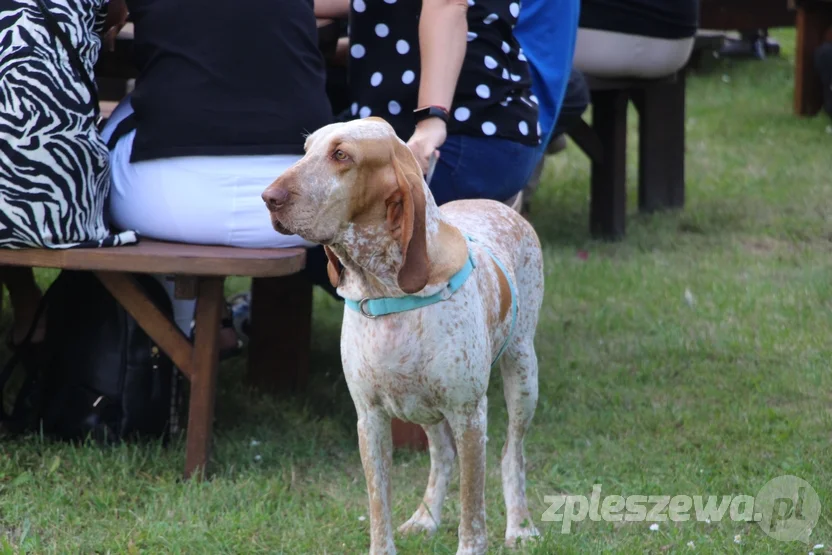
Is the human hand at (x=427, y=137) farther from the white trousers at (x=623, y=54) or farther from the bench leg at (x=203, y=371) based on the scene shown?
the white trousers at (x=623, y=54)

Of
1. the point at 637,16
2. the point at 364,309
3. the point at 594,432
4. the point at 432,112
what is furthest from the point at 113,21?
the point at 637,16

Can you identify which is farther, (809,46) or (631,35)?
(809,46)

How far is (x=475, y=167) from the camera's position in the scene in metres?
3.41

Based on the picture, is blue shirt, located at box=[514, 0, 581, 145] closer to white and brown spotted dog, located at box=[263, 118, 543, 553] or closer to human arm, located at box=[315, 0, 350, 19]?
human arm, located at box=[315, 0, 350, 19]

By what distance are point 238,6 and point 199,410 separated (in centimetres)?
118

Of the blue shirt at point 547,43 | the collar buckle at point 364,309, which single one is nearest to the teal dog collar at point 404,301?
the collar buckle at point 364,309

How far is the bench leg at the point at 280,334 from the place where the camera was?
4.01m

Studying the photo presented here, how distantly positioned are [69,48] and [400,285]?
1361 millimetres

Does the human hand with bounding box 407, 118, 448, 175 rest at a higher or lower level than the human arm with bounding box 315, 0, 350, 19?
lower

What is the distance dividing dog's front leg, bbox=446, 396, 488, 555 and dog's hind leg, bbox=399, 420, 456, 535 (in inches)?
13.7

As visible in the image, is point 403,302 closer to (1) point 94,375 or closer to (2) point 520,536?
(2) point 520,536

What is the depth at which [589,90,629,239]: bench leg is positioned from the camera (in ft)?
20.7

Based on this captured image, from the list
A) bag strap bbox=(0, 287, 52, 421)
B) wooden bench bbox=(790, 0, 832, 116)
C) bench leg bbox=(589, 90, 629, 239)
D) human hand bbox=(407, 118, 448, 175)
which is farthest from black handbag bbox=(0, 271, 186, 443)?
wooden bench bbox=(790, 0, 832, 116)

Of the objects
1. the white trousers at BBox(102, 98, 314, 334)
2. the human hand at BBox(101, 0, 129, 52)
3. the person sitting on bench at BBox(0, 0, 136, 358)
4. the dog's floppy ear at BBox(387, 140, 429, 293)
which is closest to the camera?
the dog's floppy ear at BBox(387, 140, 429, 293)
